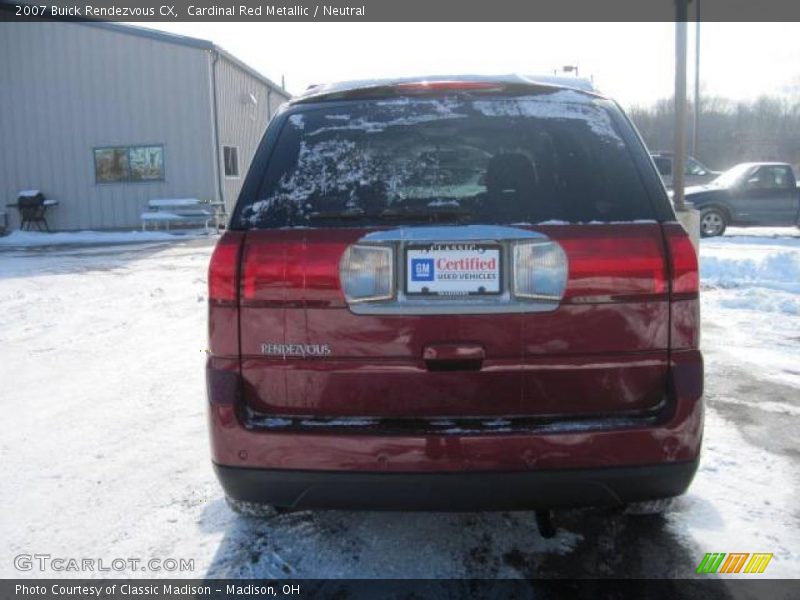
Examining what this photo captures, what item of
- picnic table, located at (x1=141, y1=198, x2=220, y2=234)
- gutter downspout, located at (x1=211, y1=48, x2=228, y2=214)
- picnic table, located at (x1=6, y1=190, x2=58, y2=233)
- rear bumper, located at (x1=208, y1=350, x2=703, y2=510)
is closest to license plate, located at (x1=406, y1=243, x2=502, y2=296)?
rear bumper, located at (x1=208, y1=350, x2=703, y2=510)

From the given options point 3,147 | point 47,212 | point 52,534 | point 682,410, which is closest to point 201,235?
point 47,212

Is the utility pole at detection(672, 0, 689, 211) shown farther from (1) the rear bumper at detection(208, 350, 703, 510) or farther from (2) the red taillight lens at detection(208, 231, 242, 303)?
(2) the red taillight lens at detection(208, 231, 242, 303)

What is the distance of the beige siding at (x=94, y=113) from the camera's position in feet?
65.9

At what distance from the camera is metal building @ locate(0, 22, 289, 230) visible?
20.1 meters

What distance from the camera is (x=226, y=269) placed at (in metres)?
2.29

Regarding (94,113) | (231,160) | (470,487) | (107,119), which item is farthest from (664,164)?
A: (470,487)

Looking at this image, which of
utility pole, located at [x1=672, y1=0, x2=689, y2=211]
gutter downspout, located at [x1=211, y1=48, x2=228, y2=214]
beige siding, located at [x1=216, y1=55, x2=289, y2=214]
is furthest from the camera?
beige siding, located at [x1=216, y1=55, x2=289, y2=214]

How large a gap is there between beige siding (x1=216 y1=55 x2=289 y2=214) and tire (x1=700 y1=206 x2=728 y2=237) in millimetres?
11904

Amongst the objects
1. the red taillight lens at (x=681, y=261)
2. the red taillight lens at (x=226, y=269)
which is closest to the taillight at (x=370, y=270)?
the red taillight lens at (x=226, y=269)

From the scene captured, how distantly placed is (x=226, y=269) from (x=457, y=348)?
81 centimetres

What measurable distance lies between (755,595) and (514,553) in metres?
0.86

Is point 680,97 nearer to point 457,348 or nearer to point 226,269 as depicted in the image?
point 457,348

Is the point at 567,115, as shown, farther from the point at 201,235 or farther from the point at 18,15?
the point at 18,15

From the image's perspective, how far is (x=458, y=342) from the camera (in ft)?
7.22
